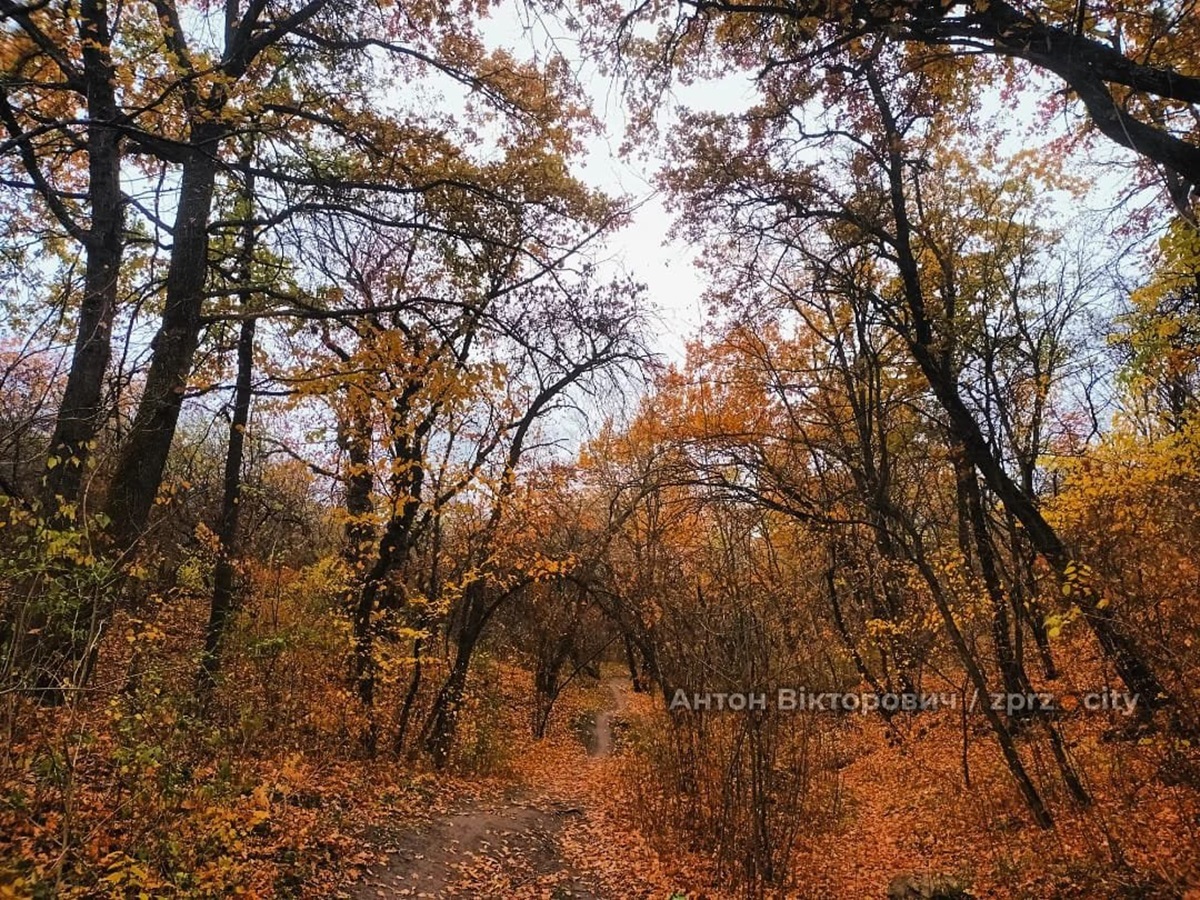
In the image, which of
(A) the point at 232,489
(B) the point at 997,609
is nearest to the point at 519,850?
(A) the point at 232,489

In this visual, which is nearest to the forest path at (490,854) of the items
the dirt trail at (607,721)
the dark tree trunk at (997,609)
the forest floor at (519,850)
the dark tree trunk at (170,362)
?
the forest floor at (519,850)

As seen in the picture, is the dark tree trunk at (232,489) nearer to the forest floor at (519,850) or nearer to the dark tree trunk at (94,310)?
the dark tree trunk at (94,310)

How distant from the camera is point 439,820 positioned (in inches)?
292

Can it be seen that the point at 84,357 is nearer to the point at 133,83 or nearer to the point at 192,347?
the point at 192,347

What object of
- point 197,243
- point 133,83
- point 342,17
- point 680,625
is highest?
point 342,17

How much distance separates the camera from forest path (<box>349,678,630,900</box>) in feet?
18.9

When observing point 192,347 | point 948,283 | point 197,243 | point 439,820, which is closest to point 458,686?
point 439,820

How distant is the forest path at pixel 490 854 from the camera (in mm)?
5758

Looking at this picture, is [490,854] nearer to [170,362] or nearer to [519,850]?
[519,850]

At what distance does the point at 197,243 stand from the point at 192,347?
1.09 metres

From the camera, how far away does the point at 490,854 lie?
6859 millimetres

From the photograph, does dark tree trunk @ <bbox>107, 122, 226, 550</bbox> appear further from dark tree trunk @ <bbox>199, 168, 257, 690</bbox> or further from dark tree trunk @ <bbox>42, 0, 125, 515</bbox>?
dark tree trunk @ <bbox>199, 168, 257, 690</bbox>

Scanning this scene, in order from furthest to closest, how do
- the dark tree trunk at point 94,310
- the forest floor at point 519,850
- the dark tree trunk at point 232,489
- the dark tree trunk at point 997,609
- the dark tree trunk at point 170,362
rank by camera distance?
1. the dark tree trunk at point 232,489
2. the dark tree trunk at point 997,609
3. the forest floor at point 519,850
4. the dark tree trunk at point 170,362
5. the dark tree trunk at point 94,310

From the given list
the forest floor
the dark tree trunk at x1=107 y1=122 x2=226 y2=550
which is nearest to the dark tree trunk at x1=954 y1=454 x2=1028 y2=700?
the forest floor
